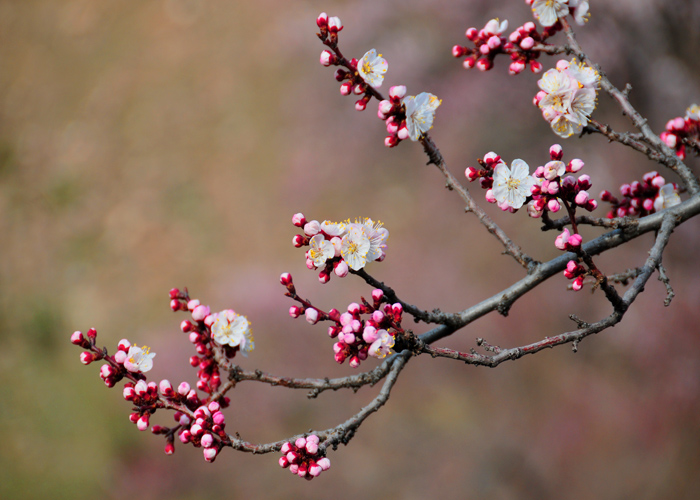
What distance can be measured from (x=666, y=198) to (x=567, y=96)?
1.71ft

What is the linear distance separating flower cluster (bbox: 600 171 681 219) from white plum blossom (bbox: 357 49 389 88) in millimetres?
729

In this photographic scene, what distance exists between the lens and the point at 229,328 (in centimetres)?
116

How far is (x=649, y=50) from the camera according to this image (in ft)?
11.4

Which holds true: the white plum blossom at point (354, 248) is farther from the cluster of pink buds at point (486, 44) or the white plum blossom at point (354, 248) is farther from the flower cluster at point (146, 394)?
the cluster of pink buds at point (486, 44)

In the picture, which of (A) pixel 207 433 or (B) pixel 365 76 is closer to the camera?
(A) pixel 207 433

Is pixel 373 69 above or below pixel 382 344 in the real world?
above

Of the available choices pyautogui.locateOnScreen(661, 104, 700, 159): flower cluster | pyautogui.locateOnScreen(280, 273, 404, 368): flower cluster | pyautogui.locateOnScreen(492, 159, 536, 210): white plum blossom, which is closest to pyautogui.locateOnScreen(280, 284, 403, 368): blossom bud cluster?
pyautogui.locateOnScreen(280, 273, 404, 368): flower cluster

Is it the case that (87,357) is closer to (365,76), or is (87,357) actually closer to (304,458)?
(304,458)

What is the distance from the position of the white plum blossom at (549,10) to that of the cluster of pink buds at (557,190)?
22.5 inches

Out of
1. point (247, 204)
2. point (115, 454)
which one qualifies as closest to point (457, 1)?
point (247, 204)

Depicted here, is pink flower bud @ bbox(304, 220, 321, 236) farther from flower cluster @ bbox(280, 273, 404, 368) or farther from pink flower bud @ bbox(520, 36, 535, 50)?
pink flower bud @ bbox(520, 36, 535, 50)

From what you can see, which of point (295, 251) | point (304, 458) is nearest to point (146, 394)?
point (304, 458)

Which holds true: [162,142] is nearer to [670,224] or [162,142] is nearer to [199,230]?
[199,230]

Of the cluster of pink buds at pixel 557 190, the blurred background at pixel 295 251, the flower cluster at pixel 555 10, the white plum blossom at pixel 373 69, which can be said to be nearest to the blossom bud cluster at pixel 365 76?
the white plum blossom at pixel 373 69
